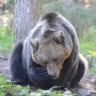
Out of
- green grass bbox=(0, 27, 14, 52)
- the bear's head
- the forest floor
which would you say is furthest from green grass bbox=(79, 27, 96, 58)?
the bear's head

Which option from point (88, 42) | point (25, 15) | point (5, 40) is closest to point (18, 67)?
point (25, 15)

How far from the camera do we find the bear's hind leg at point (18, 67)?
643 centimetres

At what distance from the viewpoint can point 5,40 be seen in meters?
10.9

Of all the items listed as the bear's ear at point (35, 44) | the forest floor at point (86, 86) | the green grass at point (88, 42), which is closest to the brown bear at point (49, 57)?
the bear's ear at point (35, 44)

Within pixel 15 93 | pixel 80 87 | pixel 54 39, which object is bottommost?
pixel 80 87

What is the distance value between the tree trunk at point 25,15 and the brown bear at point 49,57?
2648 mm

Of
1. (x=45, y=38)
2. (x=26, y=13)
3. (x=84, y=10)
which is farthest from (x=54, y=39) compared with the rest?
(x=84, y=10)

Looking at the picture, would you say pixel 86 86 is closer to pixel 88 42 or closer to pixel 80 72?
pixel 80 72

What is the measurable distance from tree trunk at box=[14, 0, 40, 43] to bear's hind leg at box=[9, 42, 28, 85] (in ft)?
8.75

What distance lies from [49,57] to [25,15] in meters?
4.03

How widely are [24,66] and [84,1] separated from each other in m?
11.1

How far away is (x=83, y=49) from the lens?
987 cm

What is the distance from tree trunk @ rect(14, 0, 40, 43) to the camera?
898cm

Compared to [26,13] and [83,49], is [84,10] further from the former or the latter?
[26,13]
